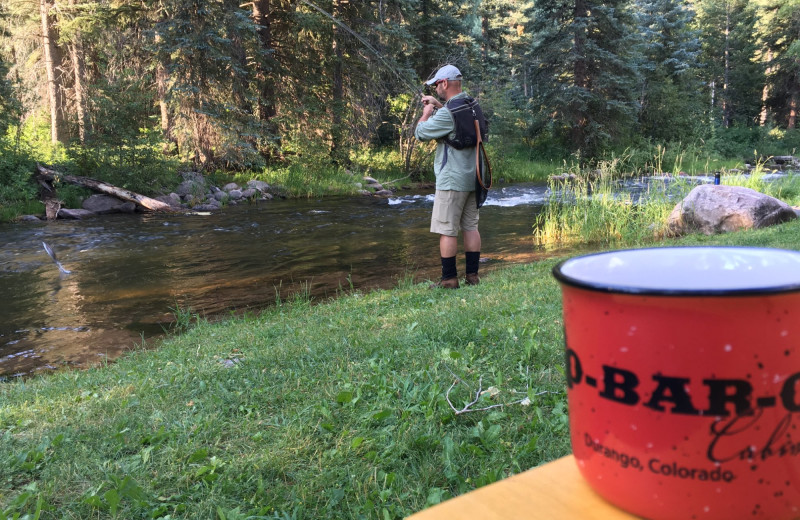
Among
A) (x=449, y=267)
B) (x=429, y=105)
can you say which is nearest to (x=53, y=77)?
(x=429, y=105)

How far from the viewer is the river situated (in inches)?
214

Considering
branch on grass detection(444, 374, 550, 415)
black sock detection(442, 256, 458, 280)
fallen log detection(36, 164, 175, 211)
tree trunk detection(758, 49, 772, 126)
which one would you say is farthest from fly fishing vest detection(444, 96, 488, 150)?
tree trunk detection(758, 49, 772, 126)

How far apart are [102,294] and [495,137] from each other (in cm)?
1850

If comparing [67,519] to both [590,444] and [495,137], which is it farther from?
[495,137]

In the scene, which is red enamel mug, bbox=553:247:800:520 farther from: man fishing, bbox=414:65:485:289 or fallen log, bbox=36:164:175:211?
fallen log, bbox=36:164:175:211

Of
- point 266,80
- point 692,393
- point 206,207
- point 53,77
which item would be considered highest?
point 53,77

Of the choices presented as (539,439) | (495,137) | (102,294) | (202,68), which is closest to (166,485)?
(539,439)

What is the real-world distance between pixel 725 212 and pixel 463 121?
5.61m

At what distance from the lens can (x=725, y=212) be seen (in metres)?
8.51

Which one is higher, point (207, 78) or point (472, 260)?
point (207, 78)

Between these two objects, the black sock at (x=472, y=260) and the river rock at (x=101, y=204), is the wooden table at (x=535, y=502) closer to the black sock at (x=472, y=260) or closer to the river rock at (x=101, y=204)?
the black sock at (x=472, y=260)

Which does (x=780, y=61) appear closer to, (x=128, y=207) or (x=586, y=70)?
(x=586, y=70)

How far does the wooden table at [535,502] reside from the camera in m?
0.55

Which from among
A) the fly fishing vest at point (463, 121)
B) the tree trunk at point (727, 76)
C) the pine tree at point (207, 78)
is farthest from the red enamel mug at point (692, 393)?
the tree trunk at point (727, 76)
